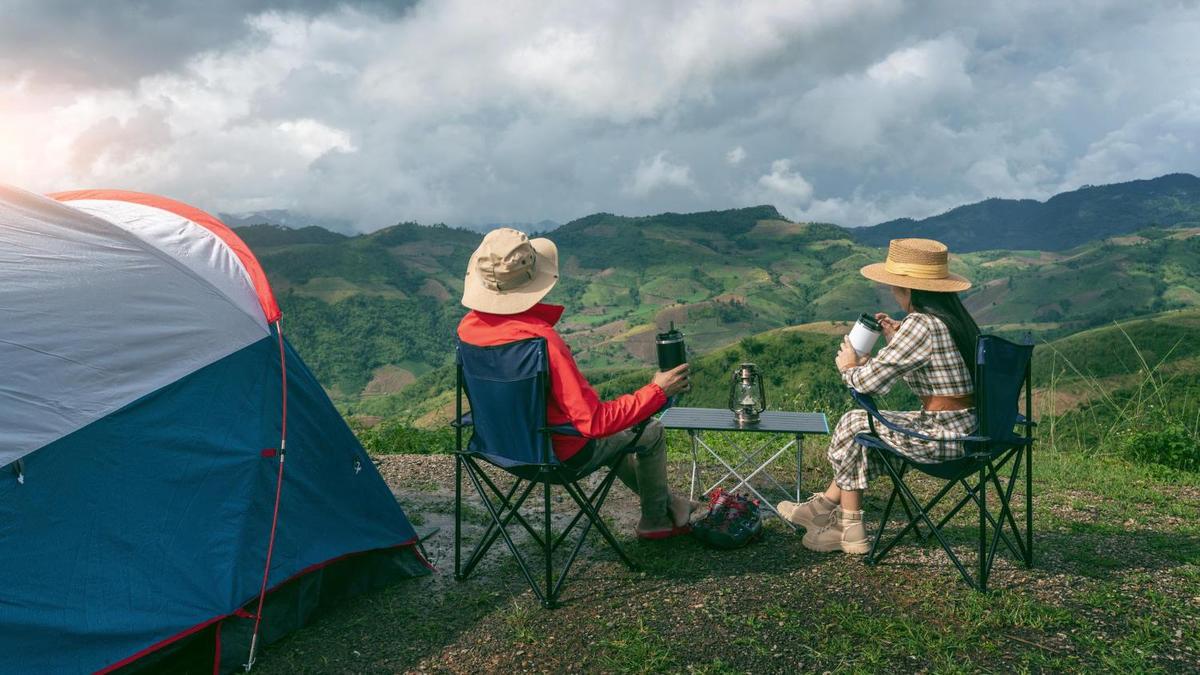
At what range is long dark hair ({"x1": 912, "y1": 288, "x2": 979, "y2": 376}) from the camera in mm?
4004

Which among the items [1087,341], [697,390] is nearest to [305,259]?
[697,390]

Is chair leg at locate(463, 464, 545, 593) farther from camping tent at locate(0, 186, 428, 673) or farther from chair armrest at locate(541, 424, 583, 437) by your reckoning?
camping tent at locate(0, 186, 428, 673)

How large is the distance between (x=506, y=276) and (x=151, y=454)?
5.59 ft

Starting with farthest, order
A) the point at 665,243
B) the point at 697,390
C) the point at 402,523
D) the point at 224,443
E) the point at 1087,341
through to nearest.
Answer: the point at 665,243
the point at 1087,341
the point at 697,390
the point at 402,523
the point at 224,443

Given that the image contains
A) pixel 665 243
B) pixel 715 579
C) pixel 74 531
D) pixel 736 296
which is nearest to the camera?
pixel 74 531

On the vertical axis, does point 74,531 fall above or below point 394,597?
above

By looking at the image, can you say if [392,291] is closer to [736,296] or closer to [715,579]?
[736,296]

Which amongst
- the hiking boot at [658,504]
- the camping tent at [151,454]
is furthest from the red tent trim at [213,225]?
the hiking boot at [658,504]

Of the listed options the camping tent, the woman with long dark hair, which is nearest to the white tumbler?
the woman with long dark hair

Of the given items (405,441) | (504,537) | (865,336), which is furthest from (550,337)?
(405,441)

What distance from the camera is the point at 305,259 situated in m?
156

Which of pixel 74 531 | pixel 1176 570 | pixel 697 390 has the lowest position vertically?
pixel 697 390

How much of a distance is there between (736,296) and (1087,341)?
90.6 metres

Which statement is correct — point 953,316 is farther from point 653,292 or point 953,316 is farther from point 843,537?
point 653,292
